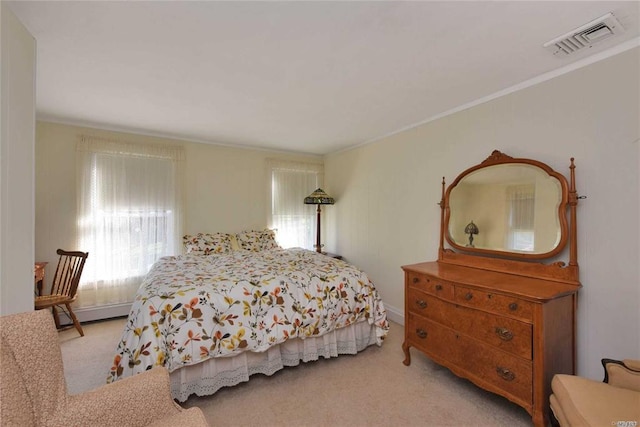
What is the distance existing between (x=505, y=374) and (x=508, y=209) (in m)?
1.20

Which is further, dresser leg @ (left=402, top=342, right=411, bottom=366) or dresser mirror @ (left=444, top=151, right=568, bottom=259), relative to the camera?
dresser leg @ (left=402, top=342, right=411, bottom=366)

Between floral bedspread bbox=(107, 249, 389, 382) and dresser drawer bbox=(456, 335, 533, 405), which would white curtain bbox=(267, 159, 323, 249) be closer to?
floral bedspread bbox=(107, 249, 389, 382)

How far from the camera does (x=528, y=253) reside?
81.4 inches

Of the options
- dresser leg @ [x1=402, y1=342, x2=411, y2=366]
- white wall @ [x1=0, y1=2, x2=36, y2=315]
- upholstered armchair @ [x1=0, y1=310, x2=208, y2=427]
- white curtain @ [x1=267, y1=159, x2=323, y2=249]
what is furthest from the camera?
white curtain @ [x1=267, y1=159, x2=323, y2=249]

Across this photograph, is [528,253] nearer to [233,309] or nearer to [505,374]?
[505,374]

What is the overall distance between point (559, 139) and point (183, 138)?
405cm

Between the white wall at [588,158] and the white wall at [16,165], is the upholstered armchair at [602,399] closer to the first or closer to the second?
the white wall at [588,158]

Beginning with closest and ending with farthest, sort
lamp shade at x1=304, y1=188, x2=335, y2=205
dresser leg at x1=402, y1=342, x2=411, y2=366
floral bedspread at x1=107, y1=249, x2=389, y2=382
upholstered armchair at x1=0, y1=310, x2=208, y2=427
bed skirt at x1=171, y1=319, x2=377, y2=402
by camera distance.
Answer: upholstered armchair at x1=0, y1=310, x2=208, y2=427 → floral bedspread at x1=107, y1=249, x2=389, y2=382 → bed skirt at x1=171, y1=319, x2=377, y2=402 → dresser leg at x1=402, y1=342, x2=411, y2=366 → lamp shade at x1=304, y1=188, x2=335, y2=205

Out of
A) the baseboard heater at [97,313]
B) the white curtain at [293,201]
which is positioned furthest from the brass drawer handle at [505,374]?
the baseboard heater at [97,313]

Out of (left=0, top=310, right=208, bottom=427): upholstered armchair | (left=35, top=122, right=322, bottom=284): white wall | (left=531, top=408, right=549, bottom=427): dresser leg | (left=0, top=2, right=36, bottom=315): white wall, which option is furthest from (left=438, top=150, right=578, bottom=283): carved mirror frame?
(left=0, top=2, right=36, bottom=315): white wall

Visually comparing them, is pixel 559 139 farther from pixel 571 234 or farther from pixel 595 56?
pixel 571 234

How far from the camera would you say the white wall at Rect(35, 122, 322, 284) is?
3.09 meters

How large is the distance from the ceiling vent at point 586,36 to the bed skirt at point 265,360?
2.53 m

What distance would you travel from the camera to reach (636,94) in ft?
5.52
